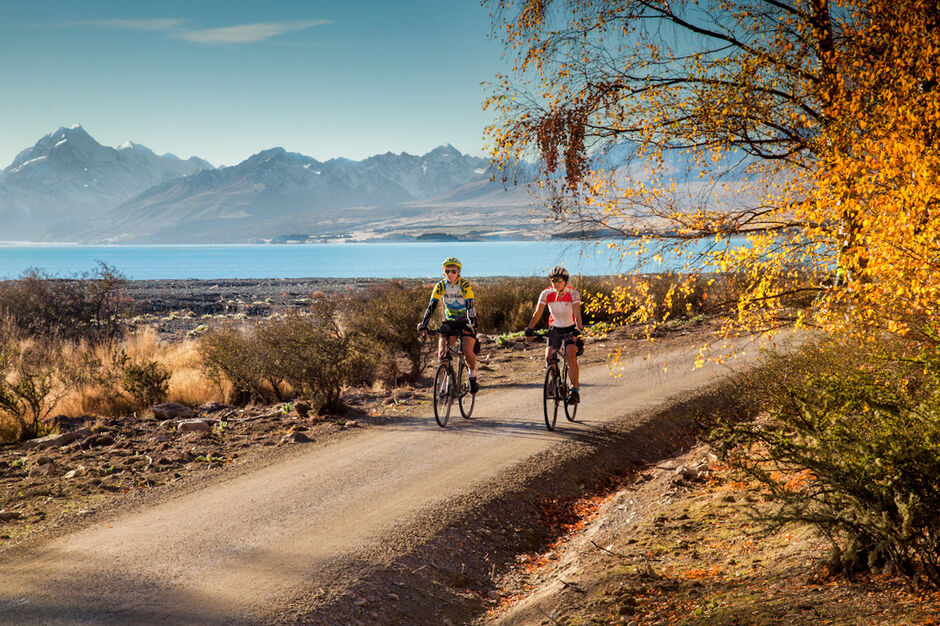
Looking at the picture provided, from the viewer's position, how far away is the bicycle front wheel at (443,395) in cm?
1021

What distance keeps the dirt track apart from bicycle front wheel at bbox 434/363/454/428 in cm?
60

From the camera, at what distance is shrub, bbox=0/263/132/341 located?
22.0 m

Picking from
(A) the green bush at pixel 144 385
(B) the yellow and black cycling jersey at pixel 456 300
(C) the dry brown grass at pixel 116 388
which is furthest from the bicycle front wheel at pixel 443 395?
(A) the green bush at pixel 144 385

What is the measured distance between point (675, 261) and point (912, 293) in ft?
9.55

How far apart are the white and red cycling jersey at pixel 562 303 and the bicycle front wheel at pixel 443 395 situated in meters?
1.72

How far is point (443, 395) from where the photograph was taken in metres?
10.3

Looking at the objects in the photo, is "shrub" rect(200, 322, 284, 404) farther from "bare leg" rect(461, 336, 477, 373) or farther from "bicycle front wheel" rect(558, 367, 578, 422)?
"bicycle front wheel" rect(558, 367, 578, 422)

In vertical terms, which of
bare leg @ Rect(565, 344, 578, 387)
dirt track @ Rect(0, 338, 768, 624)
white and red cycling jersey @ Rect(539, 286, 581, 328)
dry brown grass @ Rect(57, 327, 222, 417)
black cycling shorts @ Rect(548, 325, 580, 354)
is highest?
white and red cycling jersey @ Rect(539, 286, 581, 328)

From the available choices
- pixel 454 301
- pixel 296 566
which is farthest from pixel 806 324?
pixel 296 566

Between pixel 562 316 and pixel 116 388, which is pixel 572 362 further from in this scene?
pixel 116 388

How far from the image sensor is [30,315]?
22.3 m

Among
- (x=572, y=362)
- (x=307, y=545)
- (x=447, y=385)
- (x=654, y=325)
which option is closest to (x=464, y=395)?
(x=447, y=385)

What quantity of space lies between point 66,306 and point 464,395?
58.4ft

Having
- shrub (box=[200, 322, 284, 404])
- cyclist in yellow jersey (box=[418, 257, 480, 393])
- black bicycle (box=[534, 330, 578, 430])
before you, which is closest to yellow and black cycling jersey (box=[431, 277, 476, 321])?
cyclist in yellow jersey (box=[418, 257, 480, 393])
